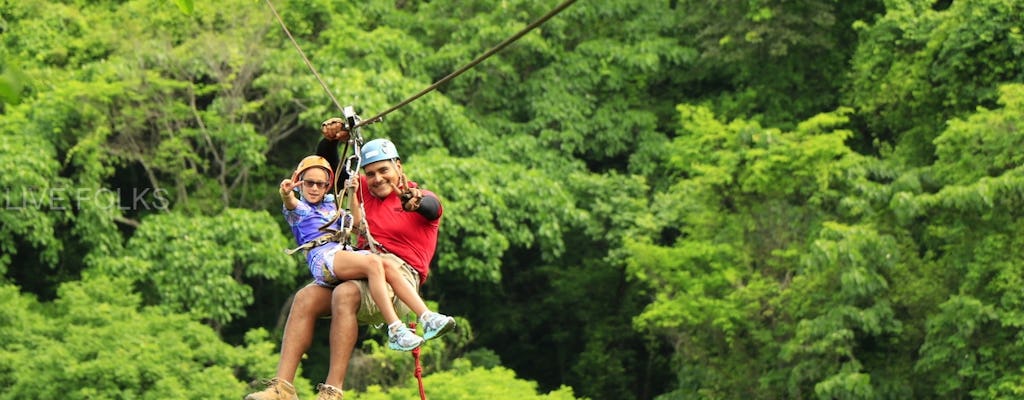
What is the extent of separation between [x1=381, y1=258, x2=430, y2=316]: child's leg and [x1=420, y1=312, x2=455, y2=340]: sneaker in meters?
0.04

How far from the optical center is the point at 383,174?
18.4ft

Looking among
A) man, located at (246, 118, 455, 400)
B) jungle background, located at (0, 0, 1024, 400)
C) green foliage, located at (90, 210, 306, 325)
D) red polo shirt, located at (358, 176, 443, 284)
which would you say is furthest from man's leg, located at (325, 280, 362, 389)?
green foliage, located at (90, 210, 306, 325)

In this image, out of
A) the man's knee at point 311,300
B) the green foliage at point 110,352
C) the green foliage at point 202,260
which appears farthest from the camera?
the green foliage at point 202,260

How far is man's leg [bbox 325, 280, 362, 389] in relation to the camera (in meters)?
5.57

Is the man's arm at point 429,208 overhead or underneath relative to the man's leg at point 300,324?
overhead

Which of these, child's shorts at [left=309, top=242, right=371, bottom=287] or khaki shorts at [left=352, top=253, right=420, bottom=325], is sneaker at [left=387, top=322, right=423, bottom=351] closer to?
khaki shorts at [left=352, top=253, right=420, bottom=325]

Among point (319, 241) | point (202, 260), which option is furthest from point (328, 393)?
point (202, 260)

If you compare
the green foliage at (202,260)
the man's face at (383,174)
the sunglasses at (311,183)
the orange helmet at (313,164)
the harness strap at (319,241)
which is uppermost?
the green foliage at (202,260)

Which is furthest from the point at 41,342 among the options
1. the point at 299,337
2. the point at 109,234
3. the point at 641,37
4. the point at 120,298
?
the point at 299,337

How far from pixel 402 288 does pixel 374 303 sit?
0.37ft

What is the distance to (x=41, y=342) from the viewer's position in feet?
48.9

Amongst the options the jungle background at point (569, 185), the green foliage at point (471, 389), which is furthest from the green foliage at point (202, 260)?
the green foliage at point (471, 389)

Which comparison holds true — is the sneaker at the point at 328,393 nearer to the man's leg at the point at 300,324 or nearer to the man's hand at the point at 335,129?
the man's leg at the point at 300,324

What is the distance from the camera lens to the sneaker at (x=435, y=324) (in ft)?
17.8
